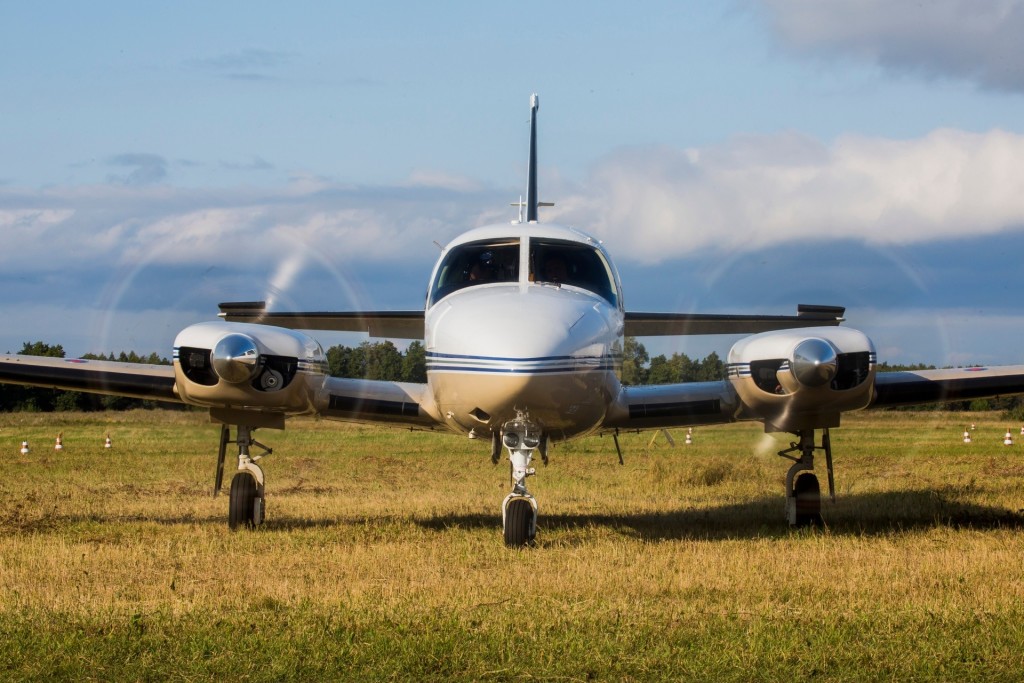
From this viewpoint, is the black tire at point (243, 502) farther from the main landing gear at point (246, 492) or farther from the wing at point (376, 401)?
the wing at point (376, 401)

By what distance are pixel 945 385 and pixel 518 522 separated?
18.2 ft

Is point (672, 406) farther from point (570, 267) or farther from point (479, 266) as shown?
point (479, 266)

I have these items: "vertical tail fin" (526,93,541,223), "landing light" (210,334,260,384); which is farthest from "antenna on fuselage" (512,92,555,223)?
"landing light" (210,334,260,384)

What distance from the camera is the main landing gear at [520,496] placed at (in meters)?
10.5

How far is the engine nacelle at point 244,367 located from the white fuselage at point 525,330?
4.90 feet

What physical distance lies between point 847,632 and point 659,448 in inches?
956

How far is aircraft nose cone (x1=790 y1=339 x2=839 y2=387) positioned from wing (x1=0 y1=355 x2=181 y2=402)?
6783 mm

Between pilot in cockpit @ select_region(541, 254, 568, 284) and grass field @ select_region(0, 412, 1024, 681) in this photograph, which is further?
pilot in cockpit @ select_region(541, 254, 568, 284)

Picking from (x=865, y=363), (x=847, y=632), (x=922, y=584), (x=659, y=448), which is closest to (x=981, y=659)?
(x=847, y=632)

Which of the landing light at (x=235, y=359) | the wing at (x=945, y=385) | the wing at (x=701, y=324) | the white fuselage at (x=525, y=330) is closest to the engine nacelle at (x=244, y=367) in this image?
the landing light at (x=235, y=359)

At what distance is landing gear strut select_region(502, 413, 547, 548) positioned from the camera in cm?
1046

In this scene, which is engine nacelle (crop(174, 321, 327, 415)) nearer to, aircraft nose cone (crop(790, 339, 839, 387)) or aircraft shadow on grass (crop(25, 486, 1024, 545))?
aircraft shadow on grass (crop(25, 486, 1024, 545))

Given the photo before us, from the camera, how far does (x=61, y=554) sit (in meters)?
10.8

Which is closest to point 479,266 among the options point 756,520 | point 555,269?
point 555,269
